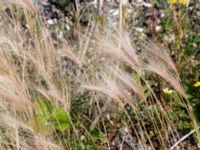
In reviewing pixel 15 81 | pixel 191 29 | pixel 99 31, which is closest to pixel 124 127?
→ pixel 99 31

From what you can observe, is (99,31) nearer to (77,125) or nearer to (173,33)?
(77,125)

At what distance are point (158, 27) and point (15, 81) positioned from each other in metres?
1.47

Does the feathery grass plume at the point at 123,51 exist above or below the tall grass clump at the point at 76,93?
above

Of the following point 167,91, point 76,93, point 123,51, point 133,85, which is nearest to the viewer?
point 133,85

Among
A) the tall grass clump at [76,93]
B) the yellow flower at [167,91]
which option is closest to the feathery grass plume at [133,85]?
the tall grass clump at [76,93]

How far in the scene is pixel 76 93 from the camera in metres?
2.40

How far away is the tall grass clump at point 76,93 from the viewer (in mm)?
1795

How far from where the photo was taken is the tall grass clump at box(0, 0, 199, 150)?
179cm

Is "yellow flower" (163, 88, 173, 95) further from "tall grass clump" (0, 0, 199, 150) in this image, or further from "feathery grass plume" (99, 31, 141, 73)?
"feathery grass plume" (99, 31, 141, 73)

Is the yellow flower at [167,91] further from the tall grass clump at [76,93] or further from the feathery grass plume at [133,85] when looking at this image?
the feathery grass plume at [133,85]

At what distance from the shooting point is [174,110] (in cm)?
256

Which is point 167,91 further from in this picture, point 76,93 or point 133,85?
point 133,85

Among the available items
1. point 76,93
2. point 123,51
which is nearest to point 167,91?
point 76,93

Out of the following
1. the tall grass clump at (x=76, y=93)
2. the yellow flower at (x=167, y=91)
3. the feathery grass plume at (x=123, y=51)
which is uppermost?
the feathery grass plume at (x=123, y=51)
